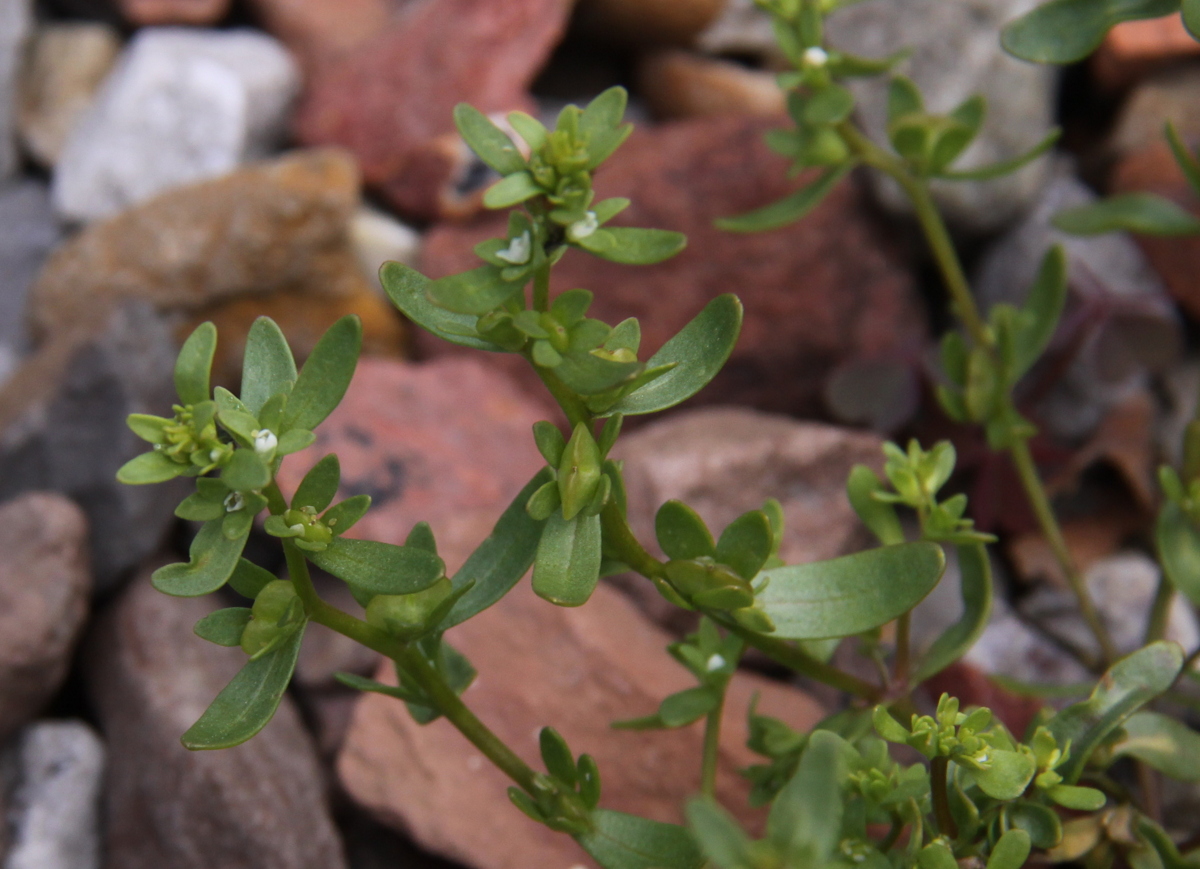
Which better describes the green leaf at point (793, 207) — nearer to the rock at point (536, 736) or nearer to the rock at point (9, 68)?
the rock at point (536, 736)

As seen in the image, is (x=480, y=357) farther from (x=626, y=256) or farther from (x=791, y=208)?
(x=626, y=256)

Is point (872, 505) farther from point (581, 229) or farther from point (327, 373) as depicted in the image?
point (327, 373)

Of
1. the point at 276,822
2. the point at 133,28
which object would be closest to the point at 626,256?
the point at 276,822

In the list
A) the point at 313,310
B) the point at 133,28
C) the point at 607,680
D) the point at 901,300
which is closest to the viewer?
the point at 607,680

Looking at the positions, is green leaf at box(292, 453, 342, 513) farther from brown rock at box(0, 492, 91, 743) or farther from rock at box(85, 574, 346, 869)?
brown rock at box(0, 492, 91, 743)

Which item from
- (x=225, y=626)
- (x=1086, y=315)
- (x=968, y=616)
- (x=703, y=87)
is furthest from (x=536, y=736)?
(x=703, y=87)

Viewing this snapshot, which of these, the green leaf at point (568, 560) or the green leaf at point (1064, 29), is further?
the green leaf at point (1064, 29)

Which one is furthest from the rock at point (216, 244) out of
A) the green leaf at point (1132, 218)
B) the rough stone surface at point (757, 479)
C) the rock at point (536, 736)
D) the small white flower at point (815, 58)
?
the green leaf at point (1132, 218)
